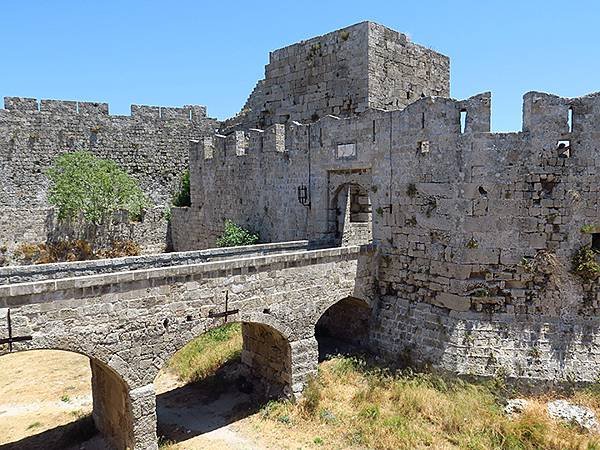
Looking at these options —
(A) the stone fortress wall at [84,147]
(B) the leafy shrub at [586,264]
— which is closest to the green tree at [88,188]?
(A) the stone fortress wall at [84,147]

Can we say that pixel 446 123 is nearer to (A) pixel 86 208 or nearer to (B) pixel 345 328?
(B) pixel 345 328

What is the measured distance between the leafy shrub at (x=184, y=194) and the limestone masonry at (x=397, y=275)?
30.4 ft

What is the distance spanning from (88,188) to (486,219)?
15.5 m

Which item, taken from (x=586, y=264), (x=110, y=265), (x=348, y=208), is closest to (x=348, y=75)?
(x=348, y=208)

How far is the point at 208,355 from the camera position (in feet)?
44.1

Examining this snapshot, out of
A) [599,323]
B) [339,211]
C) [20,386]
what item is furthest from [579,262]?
[20,386]

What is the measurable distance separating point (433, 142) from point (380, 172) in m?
1.69

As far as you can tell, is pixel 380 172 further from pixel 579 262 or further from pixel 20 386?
pixel 20 386

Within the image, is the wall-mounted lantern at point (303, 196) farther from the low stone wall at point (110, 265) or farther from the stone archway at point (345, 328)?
the stone archway at point (345, 328)

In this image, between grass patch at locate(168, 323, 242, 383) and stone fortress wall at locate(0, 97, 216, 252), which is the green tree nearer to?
stone fortress wall at locate(0, 97, 216, 252)

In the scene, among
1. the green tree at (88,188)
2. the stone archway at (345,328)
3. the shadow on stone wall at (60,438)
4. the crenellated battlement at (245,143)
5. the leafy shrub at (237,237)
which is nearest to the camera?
the shadow on stone wall at (60,438)

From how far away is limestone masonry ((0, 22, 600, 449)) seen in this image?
8.30 meters

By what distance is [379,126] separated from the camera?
1220cm

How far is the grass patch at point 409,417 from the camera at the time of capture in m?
8.77
